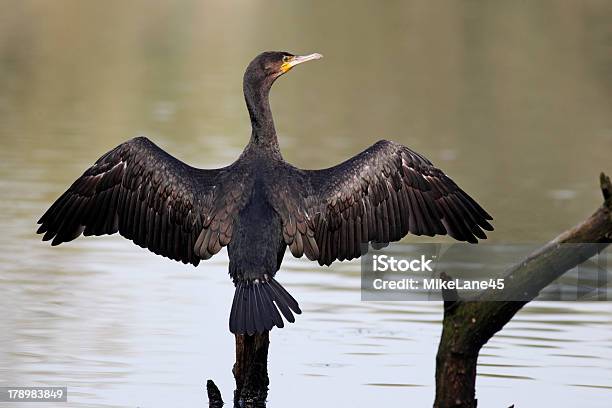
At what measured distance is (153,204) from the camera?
30.2 feet

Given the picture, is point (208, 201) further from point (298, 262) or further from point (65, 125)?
point (65, 125)

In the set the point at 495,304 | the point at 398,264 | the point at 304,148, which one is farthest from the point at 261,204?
the point at 304,148

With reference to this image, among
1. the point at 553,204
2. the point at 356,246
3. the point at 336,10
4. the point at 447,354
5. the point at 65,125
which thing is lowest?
the point at 447,354

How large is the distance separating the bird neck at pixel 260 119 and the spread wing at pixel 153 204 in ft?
1.09

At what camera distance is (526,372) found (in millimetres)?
10125

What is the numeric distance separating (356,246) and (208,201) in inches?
38.8

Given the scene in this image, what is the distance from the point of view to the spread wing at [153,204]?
8.99 metres

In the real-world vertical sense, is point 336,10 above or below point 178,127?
above

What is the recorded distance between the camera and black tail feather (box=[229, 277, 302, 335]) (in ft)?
27.3

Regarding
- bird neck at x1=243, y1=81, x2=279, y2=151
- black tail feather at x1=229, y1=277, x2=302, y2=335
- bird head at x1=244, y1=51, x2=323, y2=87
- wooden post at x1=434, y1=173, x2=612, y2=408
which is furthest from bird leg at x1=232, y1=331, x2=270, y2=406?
bird head at x1=244, y1=51, x2=323, y2=87

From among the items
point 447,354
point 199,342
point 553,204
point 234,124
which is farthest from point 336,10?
point 447,354

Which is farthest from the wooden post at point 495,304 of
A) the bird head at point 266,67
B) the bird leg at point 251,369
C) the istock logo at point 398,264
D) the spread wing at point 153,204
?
the istock logo at point 398,264

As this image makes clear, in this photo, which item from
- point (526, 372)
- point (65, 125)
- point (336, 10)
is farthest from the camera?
point (336, 10)

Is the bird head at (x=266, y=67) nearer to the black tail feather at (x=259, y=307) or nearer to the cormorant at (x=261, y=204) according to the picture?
the cormorant at (x=261, y=204)
